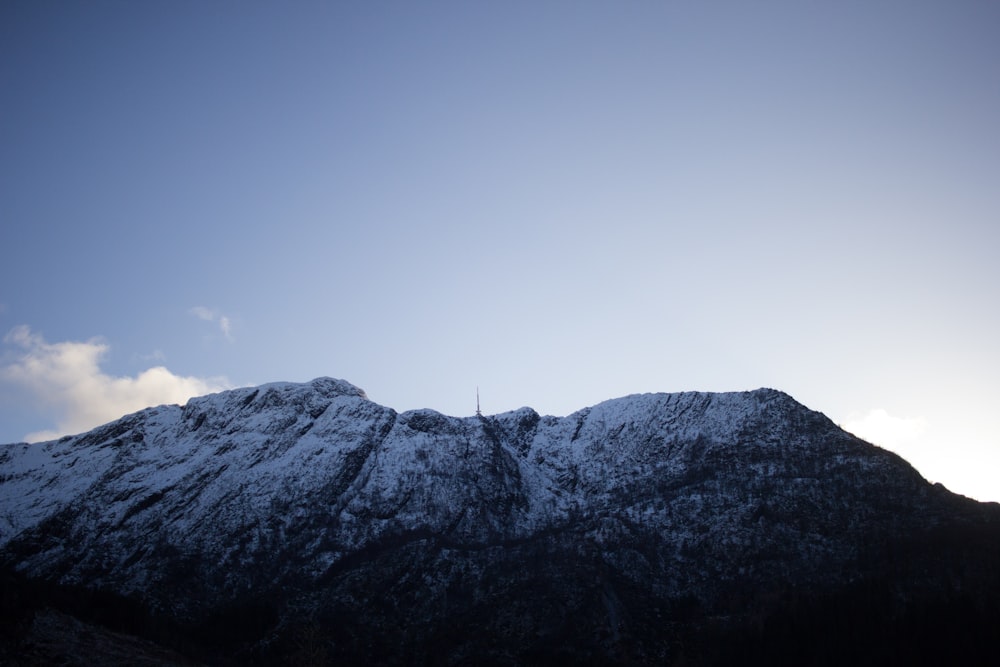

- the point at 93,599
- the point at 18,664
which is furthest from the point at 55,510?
the point at 18,664

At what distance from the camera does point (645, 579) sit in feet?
509

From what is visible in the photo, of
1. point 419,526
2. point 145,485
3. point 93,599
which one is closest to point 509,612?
point 419,526

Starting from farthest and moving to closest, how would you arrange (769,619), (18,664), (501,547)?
(501,547), (769,619), (18,664)

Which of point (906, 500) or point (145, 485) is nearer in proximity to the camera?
point (906, 500)

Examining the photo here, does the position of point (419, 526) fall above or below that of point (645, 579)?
above

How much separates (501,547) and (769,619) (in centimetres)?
6418

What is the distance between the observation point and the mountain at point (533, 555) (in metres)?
128

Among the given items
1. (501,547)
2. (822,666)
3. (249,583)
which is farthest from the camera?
(501,547)

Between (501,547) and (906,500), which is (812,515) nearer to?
(906,500)

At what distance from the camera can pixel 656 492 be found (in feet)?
584

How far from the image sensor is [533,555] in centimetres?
16550

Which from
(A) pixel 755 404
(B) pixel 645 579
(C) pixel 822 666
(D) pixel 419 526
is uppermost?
(A) pixel 755 404

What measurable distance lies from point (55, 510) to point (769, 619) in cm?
18200

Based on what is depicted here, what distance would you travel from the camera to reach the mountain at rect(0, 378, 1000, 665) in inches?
5020
